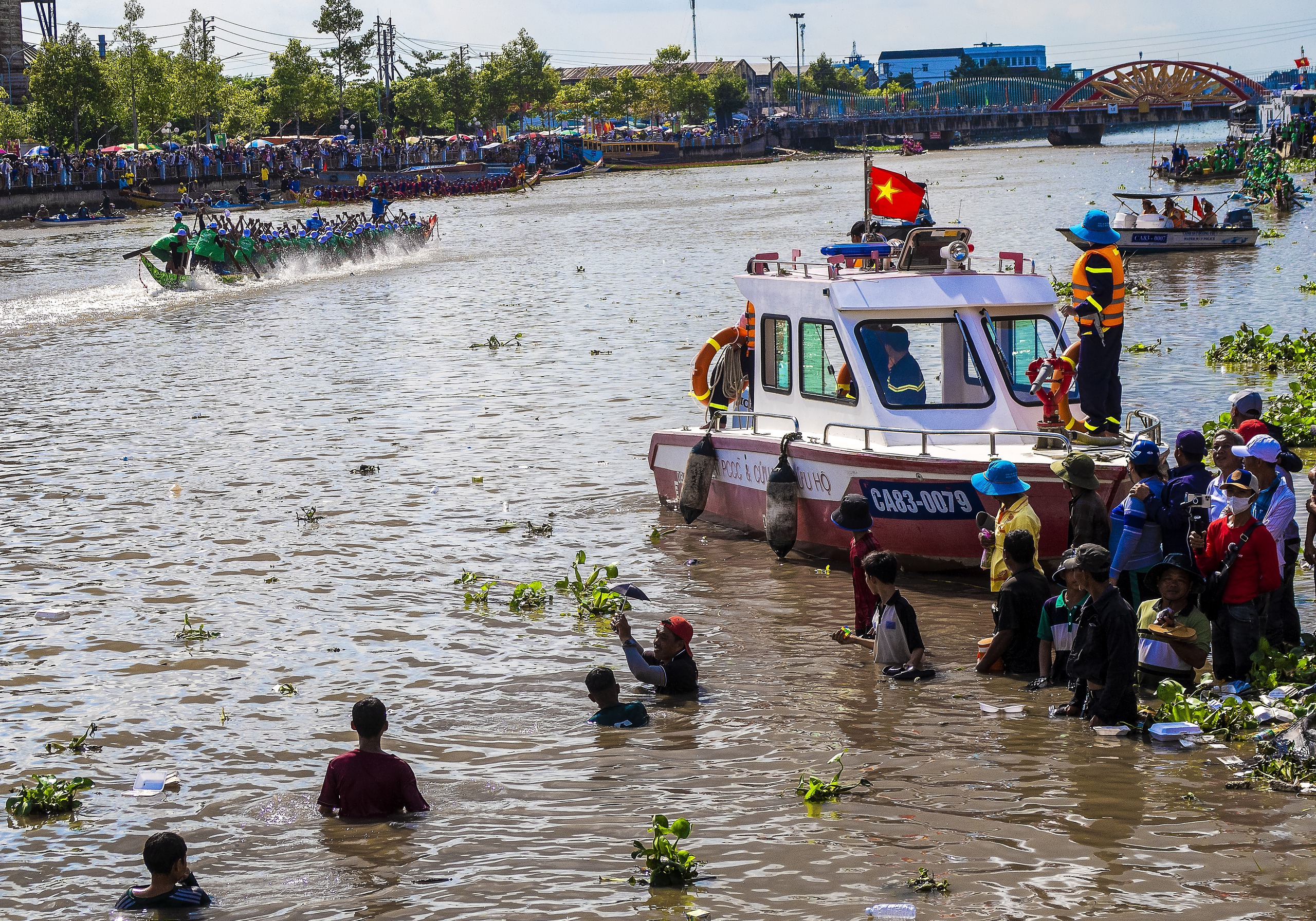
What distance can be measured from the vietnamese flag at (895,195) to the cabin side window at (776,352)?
1.76 meters

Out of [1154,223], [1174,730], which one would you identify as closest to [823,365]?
[1174,730]

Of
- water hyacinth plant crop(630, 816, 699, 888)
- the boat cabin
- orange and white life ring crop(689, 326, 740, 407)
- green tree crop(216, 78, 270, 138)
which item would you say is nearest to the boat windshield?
the boat cabin

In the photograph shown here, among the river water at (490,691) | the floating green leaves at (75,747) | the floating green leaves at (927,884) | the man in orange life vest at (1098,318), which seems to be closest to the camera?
the floating green leaves at (927,884)

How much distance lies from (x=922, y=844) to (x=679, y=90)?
631ft

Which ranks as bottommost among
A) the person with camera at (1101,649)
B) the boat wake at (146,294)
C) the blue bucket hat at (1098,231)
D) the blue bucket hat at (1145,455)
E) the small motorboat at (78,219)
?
the person with camera at (1101,649)

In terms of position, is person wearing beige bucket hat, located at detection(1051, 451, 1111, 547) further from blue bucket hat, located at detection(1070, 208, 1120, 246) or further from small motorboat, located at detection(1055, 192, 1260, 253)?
small motorboat, located at detection(1055, 192, 1260, 253)

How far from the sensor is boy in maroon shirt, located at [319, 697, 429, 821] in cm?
844

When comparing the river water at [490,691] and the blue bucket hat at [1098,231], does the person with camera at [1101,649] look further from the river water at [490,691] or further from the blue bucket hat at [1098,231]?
the blue bucket hat at [1098,231]

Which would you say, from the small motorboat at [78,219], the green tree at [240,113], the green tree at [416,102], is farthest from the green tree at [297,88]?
the small motorboat at [78,219]

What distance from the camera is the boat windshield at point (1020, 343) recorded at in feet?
45.0

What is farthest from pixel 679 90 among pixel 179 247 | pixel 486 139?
pixel 179 247

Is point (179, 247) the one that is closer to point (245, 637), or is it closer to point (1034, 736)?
point (245, 637)

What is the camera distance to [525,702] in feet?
35.1

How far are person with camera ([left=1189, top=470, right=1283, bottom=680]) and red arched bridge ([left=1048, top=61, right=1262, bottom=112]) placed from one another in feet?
613
